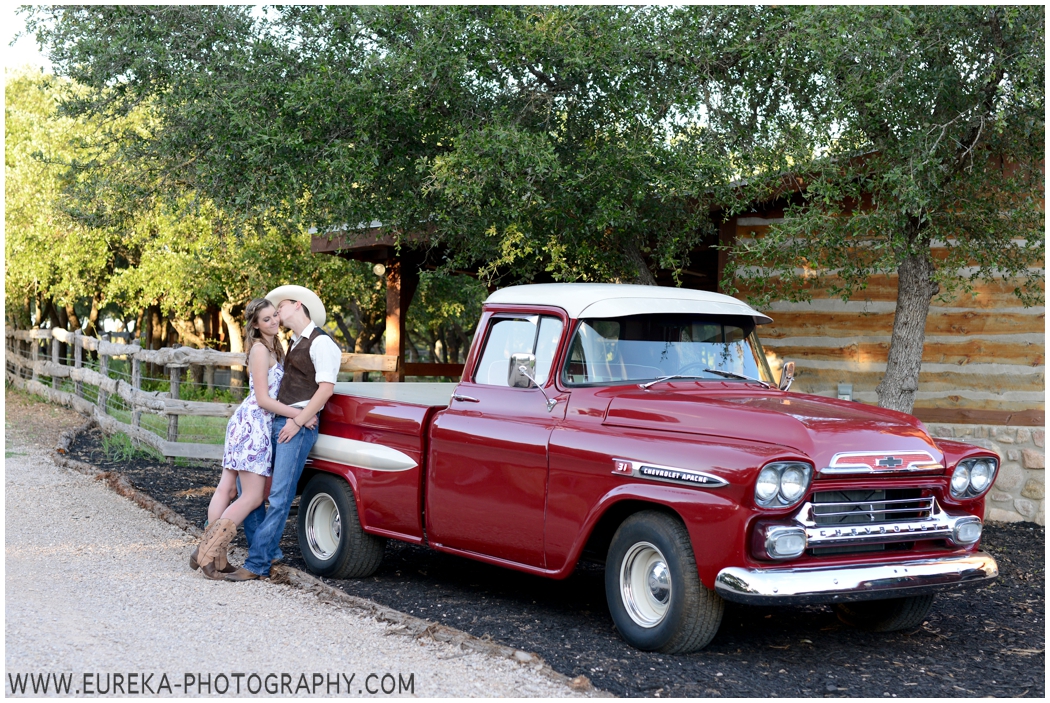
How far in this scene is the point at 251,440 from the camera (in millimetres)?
7215

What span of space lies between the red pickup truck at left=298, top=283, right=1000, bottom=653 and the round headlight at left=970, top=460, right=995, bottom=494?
0.4 inches

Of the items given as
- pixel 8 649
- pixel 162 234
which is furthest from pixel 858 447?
pixel 162 234

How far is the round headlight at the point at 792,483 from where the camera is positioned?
5027 millimetres

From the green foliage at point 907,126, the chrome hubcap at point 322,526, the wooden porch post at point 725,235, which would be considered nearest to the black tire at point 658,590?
the chrome hubcap at point 322,526

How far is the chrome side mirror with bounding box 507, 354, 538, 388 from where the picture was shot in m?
6.16

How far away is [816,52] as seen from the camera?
27.7 ft

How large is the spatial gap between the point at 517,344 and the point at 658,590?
182cm

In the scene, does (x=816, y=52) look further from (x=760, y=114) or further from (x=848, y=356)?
(x=848, y=356)

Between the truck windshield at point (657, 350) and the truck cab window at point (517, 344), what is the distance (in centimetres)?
17

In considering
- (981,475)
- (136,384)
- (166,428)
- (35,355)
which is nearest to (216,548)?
(981,475)

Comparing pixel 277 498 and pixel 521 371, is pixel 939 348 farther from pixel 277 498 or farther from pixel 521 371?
pixel 277 498

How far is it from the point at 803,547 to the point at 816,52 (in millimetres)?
4854

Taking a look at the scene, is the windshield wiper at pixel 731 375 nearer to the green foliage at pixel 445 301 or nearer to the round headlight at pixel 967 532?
the round headlight at pixel 967 532

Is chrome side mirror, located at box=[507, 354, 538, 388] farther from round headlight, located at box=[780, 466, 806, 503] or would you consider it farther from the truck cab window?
round headlight, located at box=[780, 466, 806, 503]
